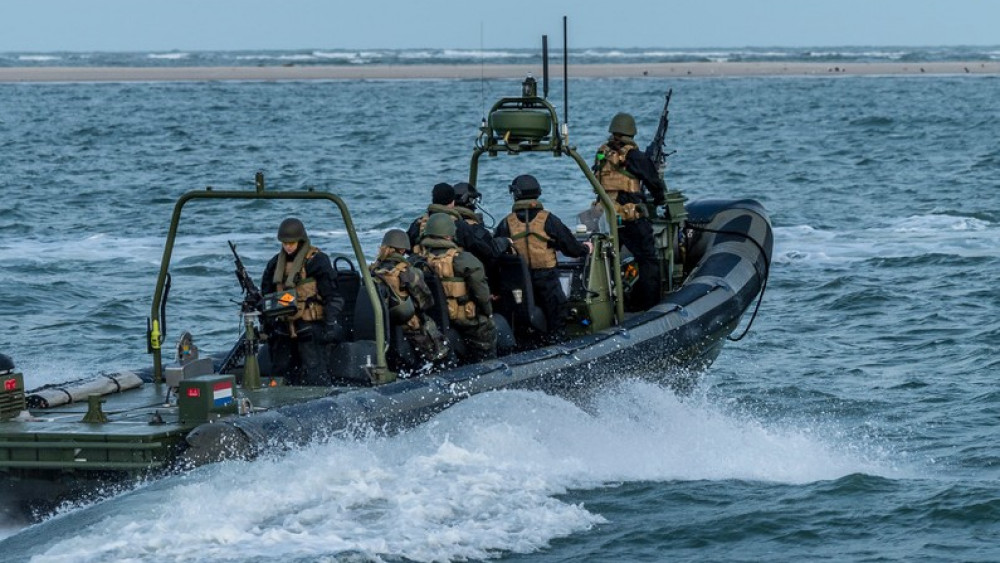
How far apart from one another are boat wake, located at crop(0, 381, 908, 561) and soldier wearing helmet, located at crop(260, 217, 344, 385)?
1.02 metres

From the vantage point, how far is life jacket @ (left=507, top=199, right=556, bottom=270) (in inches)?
495

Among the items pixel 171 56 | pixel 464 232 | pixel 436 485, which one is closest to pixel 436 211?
pixel 464 232

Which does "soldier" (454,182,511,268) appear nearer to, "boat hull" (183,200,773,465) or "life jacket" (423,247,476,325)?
"life jacket" (423,247,476,325)

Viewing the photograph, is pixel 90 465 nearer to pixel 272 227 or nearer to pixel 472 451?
pixel 472 451

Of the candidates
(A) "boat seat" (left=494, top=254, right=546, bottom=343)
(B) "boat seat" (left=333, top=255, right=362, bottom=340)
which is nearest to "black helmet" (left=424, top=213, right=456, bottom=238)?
(B) "boat seat" (left=333, top=255, right=362, bottom=340)

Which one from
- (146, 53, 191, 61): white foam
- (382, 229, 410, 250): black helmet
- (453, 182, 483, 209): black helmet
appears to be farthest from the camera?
(146, 53, 191, 61): white foam

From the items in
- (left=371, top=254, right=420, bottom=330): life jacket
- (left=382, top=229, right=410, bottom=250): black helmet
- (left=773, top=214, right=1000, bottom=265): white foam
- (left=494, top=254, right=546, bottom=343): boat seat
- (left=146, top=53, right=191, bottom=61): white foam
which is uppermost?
(left=382, top=229, right=410, bottom=250): black helmet

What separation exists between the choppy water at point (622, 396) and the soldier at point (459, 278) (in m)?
0.80

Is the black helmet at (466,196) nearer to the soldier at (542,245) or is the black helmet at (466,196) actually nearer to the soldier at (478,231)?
the soldier at (478,231)

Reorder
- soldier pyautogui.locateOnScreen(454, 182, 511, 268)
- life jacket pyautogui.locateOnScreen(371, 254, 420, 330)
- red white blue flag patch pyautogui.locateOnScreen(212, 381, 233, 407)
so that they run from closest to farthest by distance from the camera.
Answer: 1. red white blue flag patch pyautogui.locateOnScreen(212, 381, 233, 407)
2. life jacket pyautogui.locateOnScreen(371, 254, 420, 330)
3. soldier pyautogui.locateOnScreen(454, 182, 511, 268)

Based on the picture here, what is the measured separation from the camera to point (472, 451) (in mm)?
10250

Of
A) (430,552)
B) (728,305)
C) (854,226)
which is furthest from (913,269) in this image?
(430,552)

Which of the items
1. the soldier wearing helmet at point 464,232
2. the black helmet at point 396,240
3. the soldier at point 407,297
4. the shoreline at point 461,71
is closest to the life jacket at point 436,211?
the soldier wearing helmet at point 464,232

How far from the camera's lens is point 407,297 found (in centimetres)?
1130
